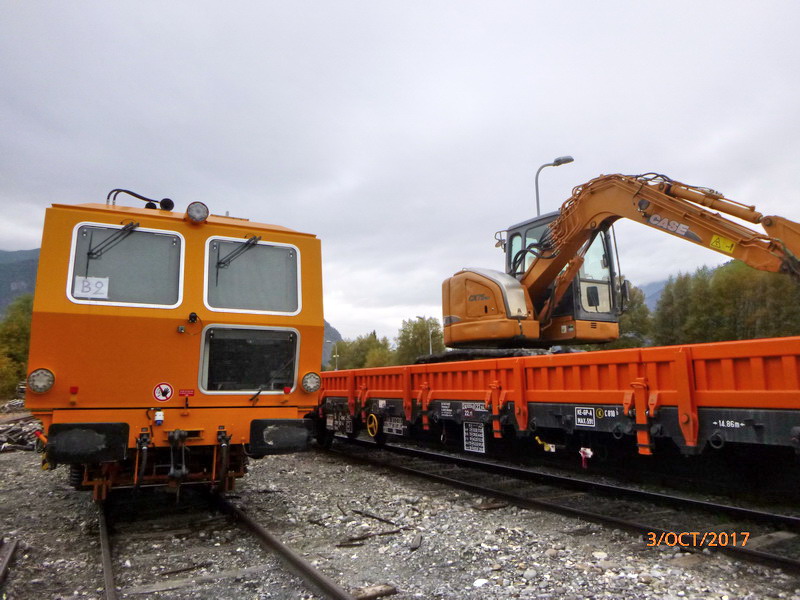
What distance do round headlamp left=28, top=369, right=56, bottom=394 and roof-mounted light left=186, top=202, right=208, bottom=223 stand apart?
186 cm

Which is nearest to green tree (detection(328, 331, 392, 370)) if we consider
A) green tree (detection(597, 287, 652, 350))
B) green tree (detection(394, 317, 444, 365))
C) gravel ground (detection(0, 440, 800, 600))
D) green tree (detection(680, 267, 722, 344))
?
green tree (detection(394, 317, 444, 365))

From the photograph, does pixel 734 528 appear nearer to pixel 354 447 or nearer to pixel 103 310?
pixel 103 310

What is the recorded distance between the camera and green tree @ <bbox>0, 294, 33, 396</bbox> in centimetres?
3609

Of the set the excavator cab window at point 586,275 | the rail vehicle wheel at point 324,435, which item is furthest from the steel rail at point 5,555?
the excavator cab window at point 586,275

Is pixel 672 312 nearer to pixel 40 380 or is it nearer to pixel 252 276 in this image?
pixel 252 276

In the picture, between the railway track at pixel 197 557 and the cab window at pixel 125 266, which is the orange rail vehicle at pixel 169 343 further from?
the railway track at pixel 197 557

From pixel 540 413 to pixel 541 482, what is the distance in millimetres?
2074

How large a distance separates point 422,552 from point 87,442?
2.97 m

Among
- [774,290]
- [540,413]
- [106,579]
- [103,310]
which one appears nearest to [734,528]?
[540,413]

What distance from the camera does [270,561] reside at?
495 cm

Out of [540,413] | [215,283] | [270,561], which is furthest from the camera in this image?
[540,413]

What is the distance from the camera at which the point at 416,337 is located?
62406 mm

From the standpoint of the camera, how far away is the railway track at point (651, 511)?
4961 millimetres
